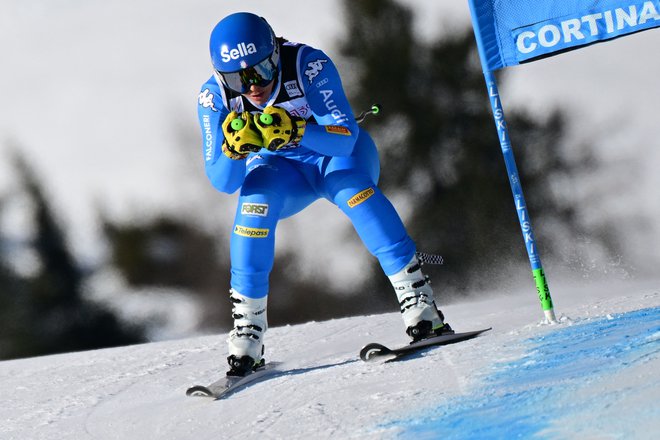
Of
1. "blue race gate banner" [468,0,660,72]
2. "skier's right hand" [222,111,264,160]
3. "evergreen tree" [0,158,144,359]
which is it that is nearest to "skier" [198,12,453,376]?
"skier's right hand" [222,111,264,160]

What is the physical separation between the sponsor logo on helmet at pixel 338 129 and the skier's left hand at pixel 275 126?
205 mm

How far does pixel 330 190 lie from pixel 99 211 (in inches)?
503

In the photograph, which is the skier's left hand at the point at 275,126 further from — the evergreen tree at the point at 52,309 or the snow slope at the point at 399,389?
the evergreen tree at the point at 52,309

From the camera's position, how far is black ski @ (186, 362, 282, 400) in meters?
A: 4.58

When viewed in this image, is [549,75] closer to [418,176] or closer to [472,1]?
[418,176]

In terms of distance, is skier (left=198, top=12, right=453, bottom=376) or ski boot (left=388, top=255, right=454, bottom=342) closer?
skier (left=198, top=12, right=453, bottom=376)

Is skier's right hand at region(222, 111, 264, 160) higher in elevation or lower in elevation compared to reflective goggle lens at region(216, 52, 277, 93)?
lower

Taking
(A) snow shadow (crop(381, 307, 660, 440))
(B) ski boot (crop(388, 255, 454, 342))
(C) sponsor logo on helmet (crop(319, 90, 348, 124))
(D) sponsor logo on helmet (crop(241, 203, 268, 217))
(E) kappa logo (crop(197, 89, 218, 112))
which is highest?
(E) kappa logo (crop(197, 89, 218, 112))

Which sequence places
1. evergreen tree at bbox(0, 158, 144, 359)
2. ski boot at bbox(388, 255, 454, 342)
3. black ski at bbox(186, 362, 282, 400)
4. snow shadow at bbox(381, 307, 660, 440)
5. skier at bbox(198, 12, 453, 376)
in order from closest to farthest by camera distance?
snow shadow at bbox(381, 307, 660, 440) → black ski at bbox(186, 362, 282, 400) → skier at bbox(198, 12, 453, 376) → ski boot at bbox(388, 255, 454, 342) → evergreen tree at bbox(0, 158, 144, 359)

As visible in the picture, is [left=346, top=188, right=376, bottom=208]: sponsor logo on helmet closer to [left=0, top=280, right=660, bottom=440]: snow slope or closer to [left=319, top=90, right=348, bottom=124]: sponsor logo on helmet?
[left=319, top=90, right=348, bottom=124]: sponsor logo on helmet

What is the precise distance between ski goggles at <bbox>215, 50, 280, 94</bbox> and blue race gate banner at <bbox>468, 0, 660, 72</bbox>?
1.07 meters

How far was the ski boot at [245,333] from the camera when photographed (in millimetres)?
4844

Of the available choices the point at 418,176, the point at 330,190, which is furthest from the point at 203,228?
the point at 330,190

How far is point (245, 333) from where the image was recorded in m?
4.88
